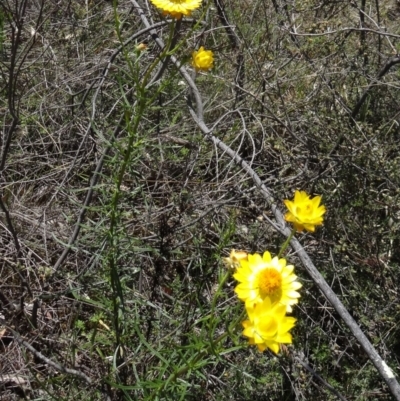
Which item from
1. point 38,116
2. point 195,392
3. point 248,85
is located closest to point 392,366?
point 195,392

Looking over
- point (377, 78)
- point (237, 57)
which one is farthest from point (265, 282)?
point (237, 57)

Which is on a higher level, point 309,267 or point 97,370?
point 309,267

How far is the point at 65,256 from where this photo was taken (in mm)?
2410

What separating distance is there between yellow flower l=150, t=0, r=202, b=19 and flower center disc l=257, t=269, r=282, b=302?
2.32ft

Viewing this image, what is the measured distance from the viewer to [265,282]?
1492 millimetres

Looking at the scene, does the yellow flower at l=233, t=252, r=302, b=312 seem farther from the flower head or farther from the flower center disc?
the flower head

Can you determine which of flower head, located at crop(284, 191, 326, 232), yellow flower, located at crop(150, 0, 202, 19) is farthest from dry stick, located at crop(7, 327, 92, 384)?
yellow flower, located at crop(150, 0, 202, 19)

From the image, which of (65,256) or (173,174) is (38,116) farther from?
(65,256)

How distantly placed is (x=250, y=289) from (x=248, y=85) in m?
2.05

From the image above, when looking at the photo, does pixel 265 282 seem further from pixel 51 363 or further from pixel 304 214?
pixel 51 363

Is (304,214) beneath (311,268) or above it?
above

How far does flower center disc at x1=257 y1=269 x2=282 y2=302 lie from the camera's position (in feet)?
4.85

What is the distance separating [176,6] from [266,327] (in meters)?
0.87

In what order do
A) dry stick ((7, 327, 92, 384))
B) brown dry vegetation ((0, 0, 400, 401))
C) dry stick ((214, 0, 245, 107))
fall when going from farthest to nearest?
dry stick ((214, 0, 245, 107)) → brown dry vegetation ((0, 0, 400, 401)) → dry stick ((7, 327, 92, 384))
